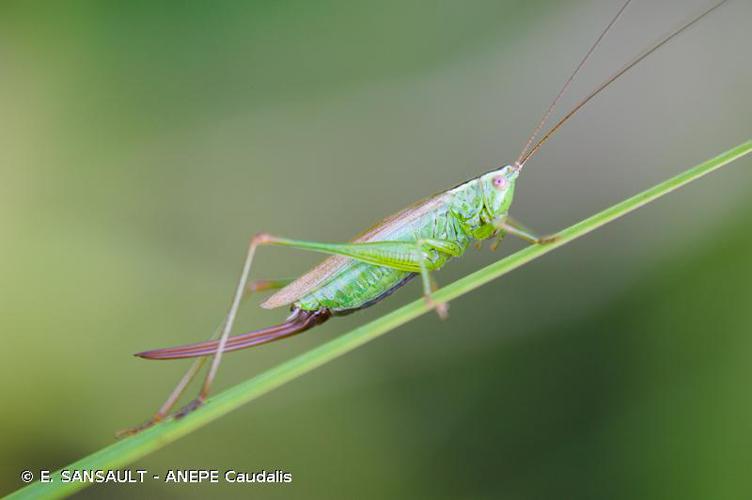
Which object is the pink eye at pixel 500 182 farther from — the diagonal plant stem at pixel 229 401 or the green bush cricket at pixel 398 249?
the diagonal plant stem at pixel 229 401

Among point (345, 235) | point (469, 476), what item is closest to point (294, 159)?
point (345, 235)

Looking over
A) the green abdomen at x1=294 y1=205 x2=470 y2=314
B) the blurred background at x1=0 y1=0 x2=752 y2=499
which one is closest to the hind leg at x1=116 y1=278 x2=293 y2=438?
the green abdomen at x1=294 y1=205 x2=470 y2=314

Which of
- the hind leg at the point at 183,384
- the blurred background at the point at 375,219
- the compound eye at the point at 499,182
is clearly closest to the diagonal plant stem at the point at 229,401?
the hind leg at the point at 183,384

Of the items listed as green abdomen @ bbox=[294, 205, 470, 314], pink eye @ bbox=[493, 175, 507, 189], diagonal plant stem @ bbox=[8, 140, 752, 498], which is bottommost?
diagonal plant stem @ bbox=[8, 140, 752, 498]

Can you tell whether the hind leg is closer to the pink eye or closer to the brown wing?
the brown wing

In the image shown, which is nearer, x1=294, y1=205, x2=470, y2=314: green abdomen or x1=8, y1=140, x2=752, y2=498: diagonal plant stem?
x1=8, y1=140, x2=752, y2=498: diagonal plant stem

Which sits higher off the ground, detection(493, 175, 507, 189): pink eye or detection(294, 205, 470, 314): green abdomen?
detection(493, 175, 507, 189): pink eye

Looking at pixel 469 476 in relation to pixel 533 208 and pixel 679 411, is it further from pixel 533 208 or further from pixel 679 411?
pixel 533 208
